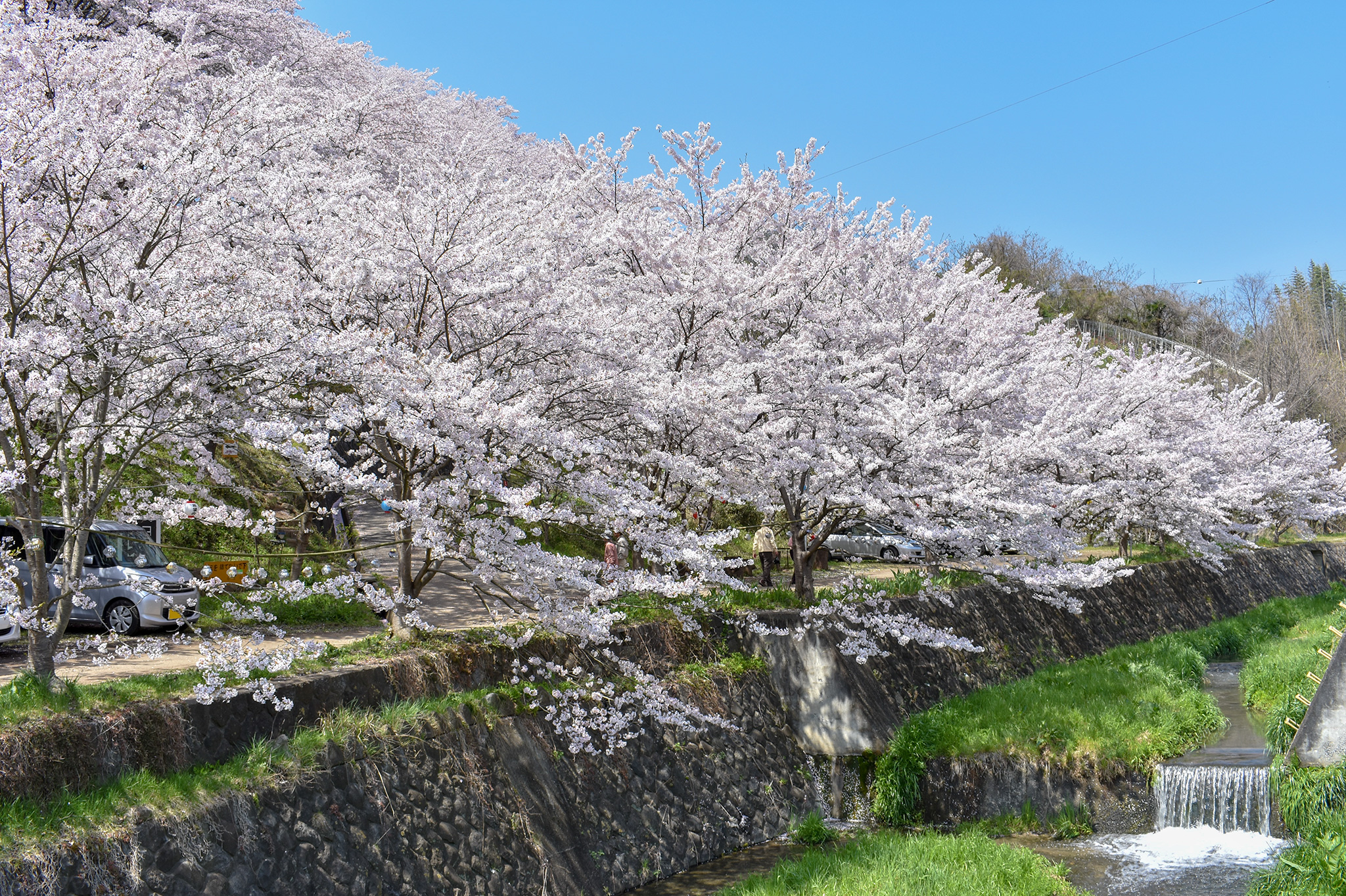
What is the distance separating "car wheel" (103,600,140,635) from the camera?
448 inches

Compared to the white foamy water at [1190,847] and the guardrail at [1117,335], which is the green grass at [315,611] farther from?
the guardrail at [1117,335]

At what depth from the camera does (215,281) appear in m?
8.62

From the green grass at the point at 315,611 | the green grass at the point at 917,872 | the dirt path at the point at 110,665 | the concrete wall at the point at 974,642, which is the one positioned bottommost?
the green grass at the point at 917,872

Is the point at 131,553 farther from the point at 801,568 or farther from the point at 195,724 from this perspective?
the point at 801,568

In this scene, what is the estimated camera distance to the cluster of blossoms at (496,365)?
7238mm

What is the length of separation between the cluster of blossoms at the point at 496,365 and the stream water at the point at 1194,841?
8.70 ft

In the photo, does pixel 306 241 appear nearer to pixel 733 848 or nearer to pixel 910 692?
pixel 733 848

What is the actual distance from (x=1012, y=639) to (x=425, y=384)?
12.9 metres

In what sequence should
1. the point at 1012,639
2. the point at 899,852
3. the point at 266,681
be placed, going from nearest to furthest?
the point at 266,681, the point at 899,852, the point at 1012,639

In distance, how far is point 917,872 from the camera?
9406 mm

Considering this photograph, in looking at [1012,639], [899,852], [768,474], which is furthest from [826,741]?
[1012,639]

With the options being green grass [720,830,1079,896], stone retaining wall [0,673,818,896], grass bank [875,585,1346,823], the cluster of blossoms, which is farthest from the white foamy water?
stone retaining wall [0,673,818,896]

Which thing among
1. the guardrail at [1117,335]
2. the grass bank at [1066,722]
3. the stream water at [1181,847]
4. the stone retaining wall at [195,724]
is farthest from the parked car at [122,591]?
the guardrail at [1117,335]

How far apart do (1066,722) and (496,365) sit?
362 inches
